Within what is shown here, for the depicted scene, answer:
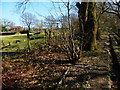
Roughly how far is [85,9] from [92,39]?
7.94 feet

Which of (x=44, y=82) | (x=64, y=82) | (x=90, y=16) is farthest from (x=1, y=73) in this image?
(x=90, y=16)

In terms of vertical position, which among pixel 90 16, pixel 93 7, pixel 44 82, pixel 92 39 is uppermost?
Answer: pixel 93 7

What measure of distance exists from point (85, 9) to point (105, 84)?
21.1 feet

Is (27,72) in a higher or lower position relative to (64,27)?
lower

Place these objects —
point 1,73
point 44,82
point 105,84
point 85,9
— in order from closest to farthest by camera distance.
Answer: point 105,84 → point 44,82 → point 1,73 → point 85,9

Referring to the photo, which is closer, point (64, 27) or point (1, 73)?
point (1, 73)

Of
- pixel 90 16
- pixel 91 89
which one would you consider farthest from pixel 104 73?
pixel 90 16

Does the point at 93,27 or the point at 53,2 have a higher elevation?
the point at 53,2

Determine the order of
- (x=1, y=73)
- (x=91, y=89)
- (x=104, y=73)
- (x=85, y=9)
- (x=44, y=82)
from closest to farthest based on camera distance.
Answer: (x=91, y=89)
(x=44, y=82)
(x=104, y=73)
(x=1, y=73)
(x=85, y=9)

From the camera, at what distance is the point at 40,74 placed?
→ 5.18m

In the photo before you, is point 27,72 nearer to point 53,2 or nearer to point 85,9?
point 53,2

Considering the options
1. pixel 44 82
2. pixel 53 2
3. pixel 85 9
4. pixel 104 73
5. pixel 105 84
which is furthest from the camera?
pixel 85 9

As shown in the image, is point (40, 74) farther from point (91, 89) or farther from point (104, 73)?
point (104, 73)

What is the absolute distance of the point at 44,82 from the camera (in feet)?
14.3
